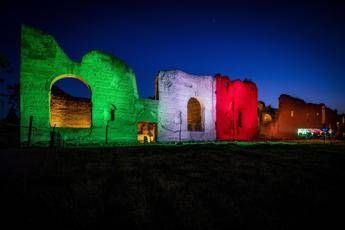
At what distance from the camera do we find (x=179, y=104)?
2119 centimetres

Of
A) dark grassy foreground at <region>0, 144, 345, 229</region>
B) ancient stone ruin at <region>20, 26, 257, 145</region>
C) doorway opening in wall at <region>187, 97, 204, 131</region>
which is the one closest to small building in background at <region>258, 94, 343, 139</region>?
ancient stone ruin at <region>20, 26, 257, 145</region>

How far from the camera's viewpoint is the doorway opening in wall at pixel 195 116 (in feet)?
78.1

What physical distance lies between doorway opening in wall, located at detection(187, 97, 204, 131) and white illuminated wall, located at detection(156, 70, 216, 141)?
89 centimetres

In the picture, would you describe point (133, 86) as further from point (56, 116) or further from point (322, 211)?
point (322, 211)

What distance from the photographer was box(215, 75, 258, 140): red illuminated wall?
24125mm

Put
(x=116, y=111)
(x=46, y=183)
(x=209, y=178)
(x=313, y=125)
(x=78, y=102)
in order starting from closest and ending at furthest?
(x=46, y=183)
(x=209, y=178)
(x=116, y=111)
(x=78, y=102)
(x=313, y=125)

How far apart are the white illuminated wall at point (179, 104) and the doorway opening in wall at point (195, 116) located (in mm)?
889

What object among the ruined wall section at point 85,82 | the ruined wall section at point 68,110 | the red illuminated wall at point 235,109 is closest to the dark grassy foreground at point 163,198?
the ruined wall section at point 85,82

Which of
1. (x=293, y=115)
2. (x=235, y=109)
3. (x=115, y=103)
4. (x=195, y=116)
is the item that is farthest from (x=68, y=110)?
(x=293, y=115)

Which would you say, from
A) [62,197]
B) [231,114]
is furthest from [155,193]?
[231,114]

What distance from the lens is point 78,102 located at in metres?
21.6

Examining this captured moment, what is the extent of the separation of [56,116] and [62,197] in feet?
62.0

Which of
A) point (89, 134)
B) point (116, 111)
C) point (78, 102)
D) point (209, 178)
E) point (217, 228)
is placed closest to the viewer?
A: point (217, 228)

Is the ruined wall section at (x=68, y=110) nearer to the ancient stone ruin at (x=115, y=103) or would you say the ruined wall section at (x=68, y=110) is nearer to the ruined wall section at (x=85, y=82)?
the ancient stone ruin at (x=115, y=103)
